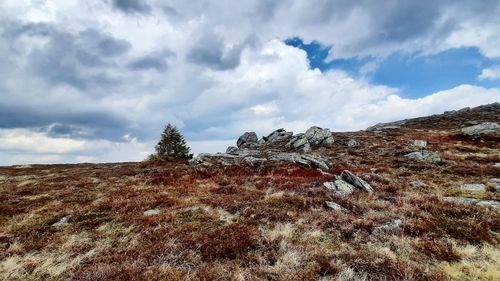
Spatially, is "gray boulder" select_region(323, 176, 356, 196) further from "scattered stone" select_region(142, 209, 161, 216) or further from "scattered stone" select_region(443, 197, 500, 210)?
"scattered stone" select_region(142, 209, 161, 216)

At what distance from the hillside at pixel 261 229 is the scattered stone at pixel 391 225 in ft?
0.30

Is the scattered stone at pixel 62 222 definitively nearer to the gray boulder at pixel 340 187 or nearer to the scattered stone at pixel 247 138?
the gray boulder at pixel 340 187

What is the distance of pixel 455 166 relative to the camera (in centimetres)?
2955

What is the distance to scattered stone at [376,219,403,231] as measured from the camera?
41.1 feet

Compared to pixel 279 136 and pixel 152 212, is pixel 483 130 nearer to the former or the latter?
pixel 279 136

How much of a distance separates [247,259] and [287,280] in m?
1.88

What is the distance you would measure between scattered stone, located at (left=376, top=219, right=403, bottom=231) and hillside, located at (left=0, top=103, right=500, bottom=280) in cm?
9

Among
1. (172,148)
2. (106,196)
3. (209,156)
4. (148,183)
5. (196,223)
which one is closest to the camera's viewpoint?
(196,223)

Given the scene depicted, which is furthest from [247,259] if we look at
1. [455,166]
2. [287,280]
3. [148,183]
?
[455,166]

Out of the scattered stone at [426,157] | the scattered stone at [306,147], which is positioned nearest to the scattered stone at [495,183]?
the scattered stone at [426,157]

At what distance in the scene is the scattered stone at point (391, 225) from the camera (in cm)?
1254

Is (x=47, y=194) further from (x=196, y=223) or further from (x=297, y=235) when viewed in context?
(x=297, y=235)

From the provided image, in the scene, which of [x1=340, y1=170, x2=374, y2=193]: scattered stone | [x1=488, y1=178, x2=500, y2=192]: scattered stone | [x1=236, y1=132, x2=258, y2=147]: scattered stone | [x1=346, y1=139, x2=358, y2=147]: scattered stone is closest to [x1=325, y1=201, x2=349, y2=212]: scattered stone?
[x1=340, y1=170, x2=374, y2=193]: scattered stone

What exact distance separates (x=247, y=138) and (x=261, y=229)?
67850 mm
